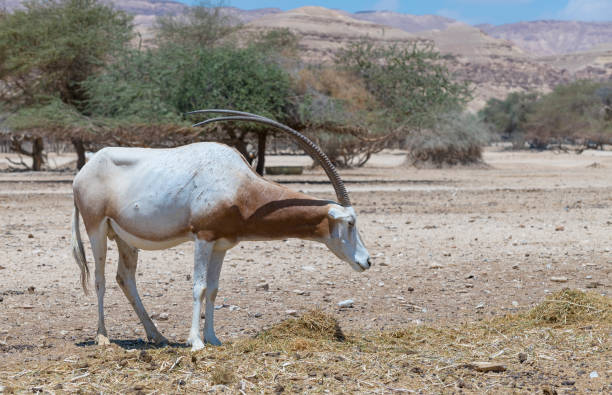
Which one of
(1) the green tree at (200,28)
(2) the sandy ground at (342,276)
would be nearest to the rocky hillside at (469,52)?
(1) the green tree at (200,28)

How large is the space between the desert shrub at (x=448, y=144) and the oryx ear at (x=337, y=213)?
33365mm

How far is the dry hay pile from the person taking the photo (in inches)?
184

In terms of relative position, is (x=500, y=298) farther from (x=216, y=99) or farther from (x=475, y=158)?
(x=475, y=158)

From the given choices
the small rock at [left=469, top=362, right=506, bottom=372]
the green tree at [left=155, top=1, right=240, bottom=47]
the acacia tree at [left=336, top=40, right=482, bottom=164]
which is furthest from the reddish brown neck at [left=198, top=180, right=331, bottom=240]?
the green tree at [left=155, top=1, right=240, bottom=47]

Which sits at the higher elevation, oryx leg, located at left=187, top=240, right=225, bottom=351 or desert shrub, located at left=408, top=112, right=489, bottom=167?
oryx leg, located at left=187, top=240, right=225, bottom=351

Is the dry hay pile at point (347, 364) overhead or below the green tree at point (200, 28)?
below

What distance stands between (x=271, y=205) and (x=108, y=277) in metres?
4.07

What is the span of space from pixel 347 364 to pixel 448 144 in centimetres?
3485

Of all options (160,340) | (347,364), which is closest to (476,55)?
(160,340)

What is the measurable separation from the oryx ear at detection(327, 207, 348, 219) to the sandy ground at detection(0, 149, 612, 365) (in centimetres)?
149

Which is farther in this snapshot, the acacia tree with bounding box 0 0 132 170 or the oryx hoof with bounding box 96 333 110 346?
the acacia tree with bounding box 0 0 132 170

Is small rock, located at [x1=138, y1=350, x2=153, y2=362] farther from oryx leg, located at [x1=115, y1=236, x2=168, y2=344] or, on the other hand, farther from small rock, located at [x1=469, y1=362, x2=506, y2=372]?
small rock, located at [x1=469, y1=362, x2=506, y2=372]

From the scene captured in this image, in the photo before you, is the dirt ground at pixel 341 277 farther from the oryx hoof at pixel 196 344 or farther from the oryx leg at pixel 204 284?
the oryx hoof at pixel 196 344

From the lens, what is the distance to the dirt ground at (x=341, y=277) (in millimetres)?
6734
